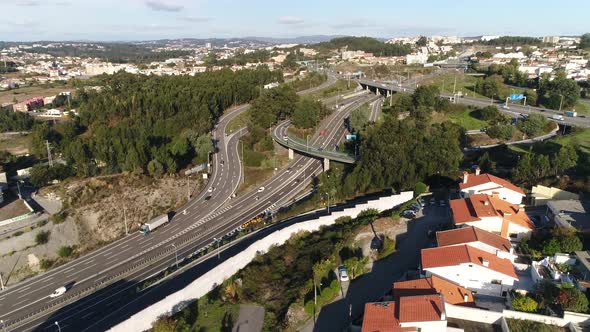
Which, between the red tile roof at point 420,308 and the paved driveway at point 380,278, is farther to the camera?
the paved driveway at point 380,278

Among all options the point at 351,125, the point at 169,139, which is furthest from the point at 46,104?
the point at 351,125

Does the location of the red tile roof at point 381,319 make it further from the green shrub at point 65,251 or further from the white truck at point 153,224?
the green shrub at point 65,251

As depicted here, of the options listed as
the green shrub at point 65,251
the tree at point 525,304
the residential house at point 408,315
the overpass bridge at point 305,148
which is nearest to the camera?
the residential house at point 408,315

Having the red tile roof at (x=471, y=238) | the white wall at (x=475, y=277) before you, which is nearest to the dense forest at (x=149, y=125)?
the red tile roof at (x=471, y=238)

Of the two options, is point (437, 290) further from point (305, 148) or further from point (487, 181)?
point (305, 148)

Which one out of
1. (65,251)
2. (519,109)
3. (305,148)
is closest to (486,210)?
(305,148)

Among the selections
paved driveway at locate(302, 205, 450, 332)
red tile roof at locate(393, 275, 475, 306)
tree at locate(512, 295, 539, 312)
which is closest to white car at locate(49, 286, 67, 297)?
paved driveway at locate(302, 205, 450, 332)

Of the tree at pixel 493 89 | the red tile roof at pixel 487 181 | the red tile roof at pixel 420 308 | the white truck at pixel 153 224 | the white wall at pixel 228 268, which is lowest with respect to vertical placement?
the white truck at pixel 153 224
